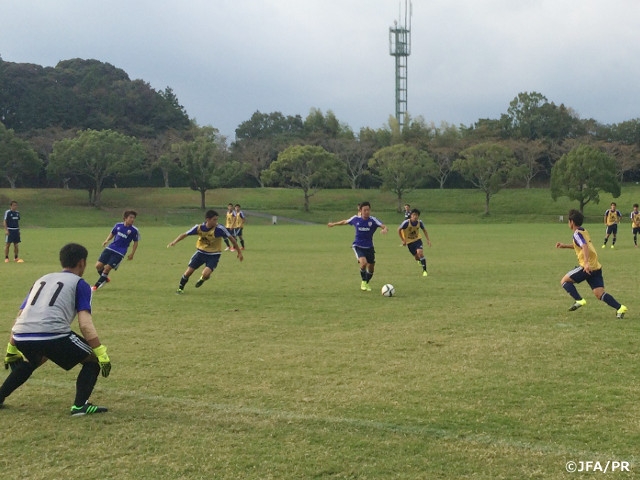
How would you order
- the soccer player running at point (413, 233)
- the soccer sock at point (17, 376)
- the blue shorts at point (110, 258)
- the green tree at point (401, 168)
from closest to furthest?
the soccer sock at point (17, 376) → the blue shorts at point (110, 258) → the soccer player running at point (413, 233) → the green tree at point (401, 168)

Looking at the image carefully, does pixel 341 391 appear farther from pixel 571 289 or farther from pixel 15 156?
pixel 15 156

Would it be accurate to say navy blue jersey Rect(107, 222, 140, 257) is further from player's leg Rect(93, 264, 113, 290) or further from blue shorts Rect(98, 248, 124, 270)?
player's leg Rect(93, 264, 113, 290)

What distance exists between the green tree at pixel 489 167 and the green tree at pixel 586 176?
18.1ft

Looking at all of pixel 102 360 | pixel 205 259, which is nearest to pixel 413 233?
pixel 205 259

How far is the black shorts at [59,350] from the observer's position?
19.1ft

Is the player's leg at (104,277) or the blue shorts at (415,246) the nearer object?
the player's leg at (104,277)

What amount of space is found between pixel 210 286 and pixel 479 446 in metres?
10.9

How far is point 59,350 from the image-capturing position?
19.2 feet

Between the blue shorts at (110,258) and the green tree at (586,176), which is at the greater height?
the green tree at (586,176)

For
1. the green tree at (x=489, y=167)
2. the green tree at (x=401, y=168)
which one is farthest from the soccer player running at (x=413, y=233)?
the green tree at (x=401, y=168)

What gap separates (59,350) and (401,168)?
2605 inches

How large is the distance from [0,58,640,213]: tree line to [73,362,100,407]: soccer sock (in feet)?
210

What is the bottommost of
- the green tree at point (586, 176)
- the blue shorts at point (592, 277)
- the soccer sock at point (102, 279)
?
the soccer sock at point (102, 279)

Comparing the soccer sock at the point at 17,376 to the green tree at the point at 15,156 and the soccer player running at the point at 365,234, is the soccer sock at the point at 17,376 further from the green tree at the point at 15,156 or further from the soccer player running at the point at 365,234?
the green tree at the point at 15,156
